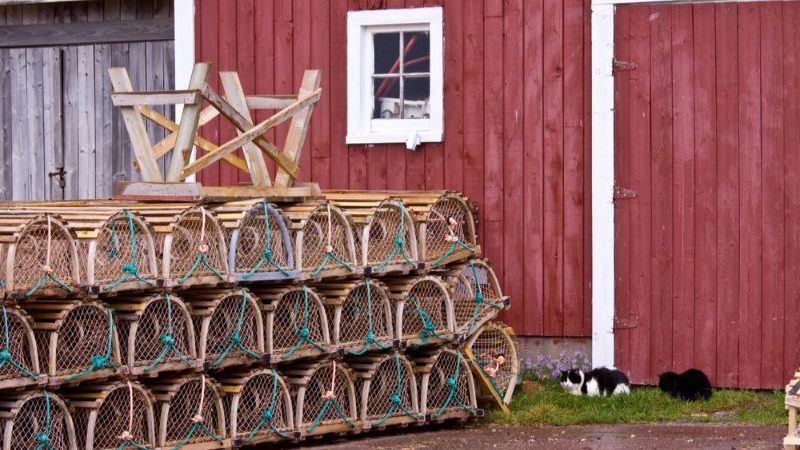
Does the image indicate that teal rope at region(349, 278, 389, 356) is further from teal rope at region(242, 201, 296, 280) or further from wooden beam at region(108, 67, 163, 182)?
wooden beam at region(108, 67, 163, 182)

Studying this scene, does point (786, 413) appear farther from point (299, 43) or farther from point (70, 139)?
point (70, 139)

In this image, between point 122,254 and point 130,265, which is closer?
point 130,265

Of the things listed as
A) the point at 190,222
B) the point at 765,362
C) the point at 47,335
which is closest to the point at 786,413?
the point at 765,362

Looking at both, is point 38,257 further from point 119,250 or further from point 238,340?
point 238,340

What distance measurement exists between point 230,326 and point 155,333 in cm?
57

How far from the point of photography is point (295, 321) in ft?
35.2

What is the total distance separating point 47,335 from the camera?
935 centimetres

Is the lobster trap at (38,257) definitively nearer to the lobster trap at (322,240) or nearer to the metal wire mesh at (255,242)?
the metal wire mesh at (255,242)

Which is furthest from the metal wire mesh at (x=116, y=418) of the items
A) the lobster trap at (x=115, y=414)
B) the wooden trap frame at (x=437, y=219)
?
the wooden trap frame at (x=437, y=219)

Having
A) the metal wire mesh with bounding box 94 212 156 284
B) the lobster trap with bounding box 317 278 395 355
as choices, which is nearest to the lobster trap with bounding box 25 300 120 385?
the metal wire mesh with bounding box 94 212 156 284

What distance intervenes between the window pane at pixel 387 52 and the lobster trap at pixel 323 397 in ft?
11.6

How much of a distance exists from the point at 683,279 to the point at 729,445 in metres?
2.34

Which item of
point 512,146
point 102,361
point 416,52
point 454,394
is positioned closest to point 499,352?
point 454,394

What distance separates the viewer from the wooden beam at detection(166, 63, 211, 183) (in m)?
10.9
